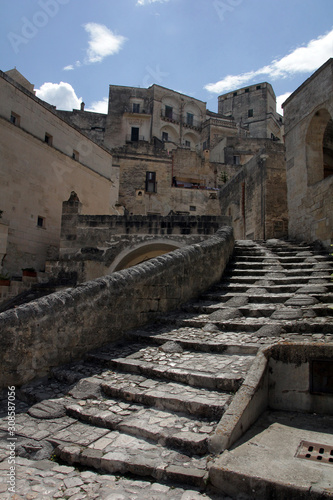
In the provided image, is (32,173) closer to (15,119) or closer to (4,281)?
(15,119)

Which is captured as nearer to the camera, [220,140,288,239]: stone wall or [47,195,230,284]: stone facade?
[47,195,230,284]: stone facade

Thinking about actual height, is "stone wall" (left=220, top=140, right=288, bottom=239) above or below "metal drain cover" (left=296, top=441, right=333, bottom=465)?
above

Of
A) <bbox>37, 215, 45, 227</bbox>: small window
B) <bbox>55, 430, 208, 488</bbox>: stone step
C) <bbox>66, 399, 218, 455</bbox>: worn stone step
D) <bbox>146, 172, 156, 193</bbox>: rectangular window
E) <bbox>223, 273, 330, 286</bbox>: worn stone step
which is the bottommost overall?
<bbox>55, 430, 208, 488</bbox>: stone step

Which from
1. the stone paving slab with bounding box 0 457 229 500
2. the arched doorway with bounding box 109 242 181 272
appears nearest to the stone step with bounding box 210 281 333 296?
the arched doorway with bounding box 109 242 181 272

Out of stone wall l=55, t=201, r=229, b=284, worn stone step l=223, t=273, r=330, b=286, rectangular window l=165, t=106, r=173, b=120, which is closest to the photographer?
worn stone step l=223, t=273, r=330, b=286

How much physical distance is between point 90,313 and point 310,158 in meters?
8.57

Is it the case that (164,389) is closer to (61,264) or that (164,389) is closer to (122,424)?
(122,424)

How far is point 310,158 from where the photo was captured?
34.7 feet

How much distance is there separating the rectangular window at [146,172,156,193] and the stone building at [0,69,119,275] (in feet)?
41.1

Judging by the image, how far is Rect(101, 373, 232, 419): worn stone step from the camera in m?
3.14

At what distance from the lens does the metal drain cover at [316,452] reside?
2600 mm

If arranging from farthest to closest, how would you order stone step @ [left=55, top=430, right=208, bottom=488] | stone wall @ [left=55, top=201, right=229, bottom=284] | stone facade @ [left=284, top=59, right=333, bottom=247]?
stone wall @ [left=55, top=201, right=229, bottom=284]
stone facade @ [left=284, top=59, right=333, bottom=247]
stone step @ [left=55, top=430, right=208, bottom=488]

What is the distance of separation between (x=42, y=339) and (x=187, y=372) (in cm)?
165

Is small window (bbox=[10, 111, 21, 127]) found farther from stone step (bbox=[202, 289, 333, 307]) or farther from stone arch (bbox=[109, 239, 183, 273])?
stone step (bbox=[202, 289, 333, 307])
